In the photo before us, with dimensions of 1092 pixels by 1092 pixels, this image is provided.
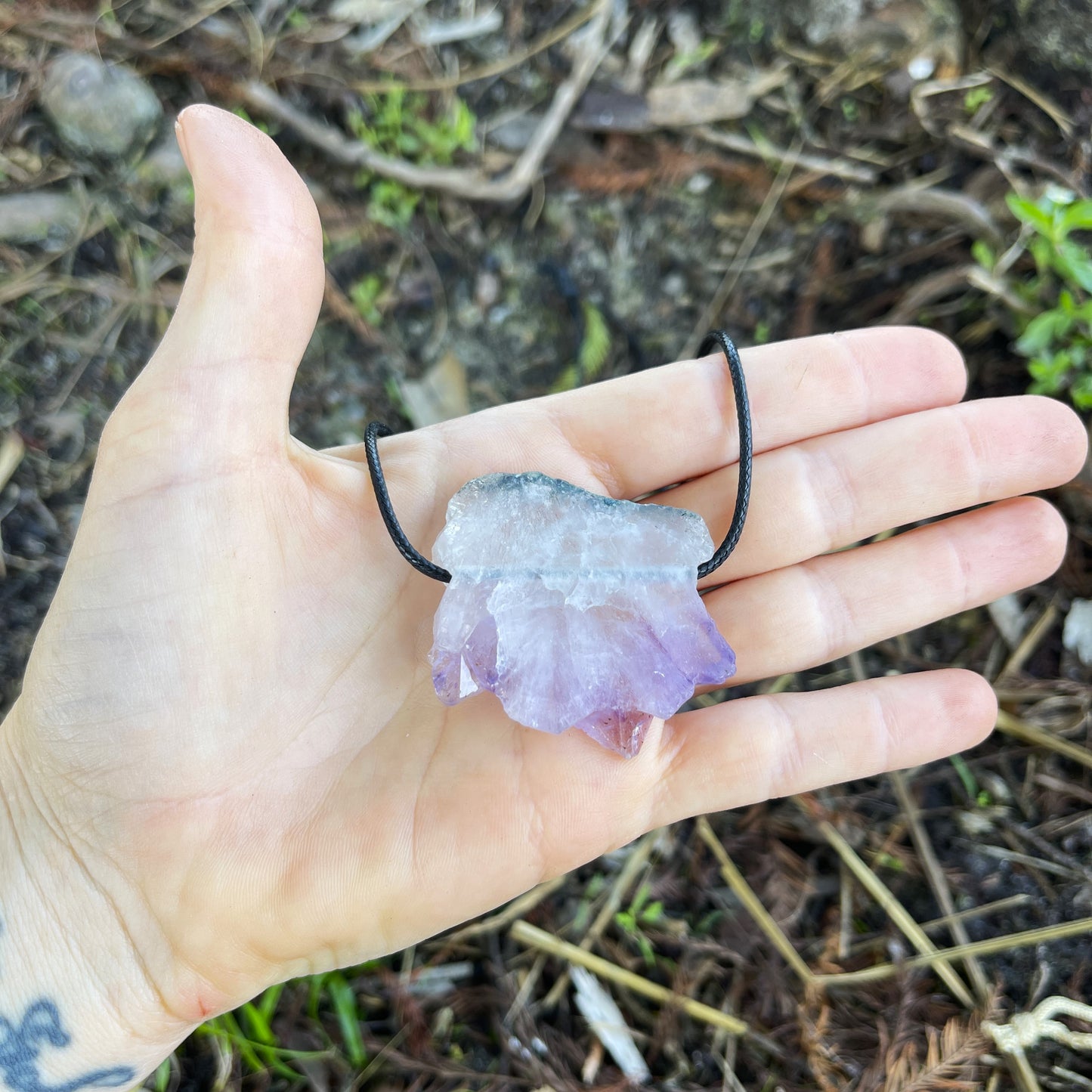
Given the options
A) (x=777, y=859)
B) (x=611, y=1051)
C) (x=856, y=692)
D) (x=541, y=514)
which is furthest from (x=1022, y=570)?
(x=611, y=1051)

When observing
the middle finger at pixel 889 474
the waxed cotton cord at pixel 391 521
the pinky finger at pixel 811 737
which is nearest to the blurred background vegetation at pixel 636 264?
the middle finger at pixel 889 474

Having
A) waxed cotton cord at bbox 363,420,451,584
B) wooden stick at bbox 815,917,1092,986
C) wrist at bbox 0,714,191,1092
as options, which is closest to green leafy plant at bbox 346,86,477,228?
waxed cotton cord at bbox 363,420,451,584

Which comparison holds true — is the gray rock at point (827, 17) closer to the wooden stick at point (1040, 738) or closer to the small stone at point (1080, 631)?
the small stone at point (1080, 631)

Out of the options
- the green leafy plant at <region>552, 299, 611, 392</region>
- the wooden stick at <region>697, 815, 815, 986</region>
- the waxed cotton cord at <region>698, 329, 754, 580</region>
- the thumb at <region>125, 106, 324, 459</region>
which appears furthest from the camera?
the green leafy plant at <region>552, 299, 611, 392</region>

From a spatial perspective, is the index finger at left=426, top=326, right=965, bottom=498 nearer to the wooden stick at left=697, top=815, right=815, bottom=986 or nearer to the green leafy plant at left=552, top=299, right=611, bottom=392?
the green leafy plant at left=552, top=299, right=611, bottom=392

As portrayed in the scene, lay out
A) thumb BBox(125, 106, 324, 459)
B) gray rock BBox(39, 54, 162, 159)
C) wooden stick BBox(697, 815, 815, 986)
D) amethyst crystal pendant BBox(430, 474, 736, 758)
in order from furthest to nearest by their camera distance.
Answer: gray rock BBox(39, 54, 162, 159) → wooden stick BBox(697, 815, 815, 986) → amethyst crystal pendant BBox(430, 474, 736, 758) → thumb BBox(125, 106, 324, 459)
